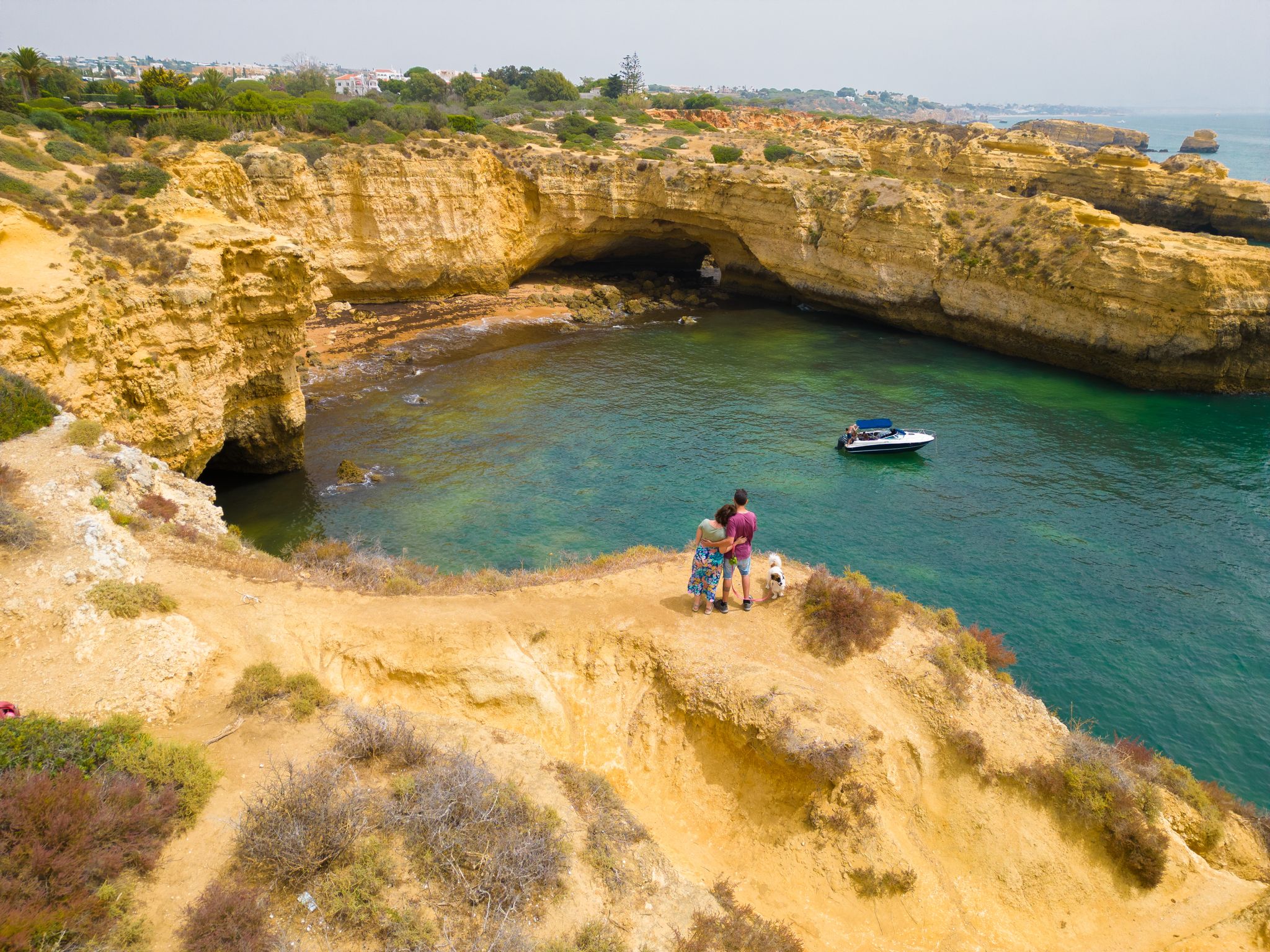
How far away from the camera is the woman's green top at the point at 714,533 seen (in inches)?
498

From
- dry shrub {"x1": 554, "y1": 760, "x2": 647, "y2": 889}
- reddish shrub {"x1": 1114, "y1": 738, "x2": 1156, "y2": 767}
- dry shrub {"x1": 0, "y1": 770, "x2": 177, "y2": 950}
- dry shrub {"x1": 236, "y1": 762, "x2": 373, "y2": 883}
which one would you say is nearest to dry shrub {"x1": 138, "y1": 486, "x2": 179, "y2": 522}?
dry shrub {"x1": 0, "y1": 770, "x2": 177, "y2": 950}

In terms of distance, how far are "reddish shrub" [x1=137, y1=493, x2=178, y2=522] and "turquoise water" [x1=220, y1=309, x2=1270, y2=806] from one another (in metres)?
8.36

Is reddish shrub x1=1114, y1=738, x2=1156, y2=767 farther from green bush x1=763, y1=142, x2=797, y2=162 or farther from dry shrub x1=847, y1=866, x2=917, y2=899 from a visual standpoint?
green bush x1=763, y1=142, x2=797, y2=162

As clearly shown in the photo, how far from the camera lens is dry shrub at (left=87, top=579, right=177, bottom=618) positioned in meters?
10.8

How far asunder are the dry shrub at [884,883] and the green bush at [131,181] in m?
29.0

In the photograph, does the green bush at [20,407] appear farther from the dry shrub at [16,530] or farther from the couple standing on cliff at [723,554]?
the couple standing on cliff at [723,554]

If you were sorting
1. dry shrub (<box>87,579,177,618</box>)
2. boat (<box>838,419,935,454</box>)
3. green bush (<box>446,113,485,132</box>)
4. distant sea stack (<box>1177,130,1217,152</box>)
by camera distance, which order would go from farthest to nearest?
1. distant sea stack (<box>1177,130,1217,152</box>)
2. green bush (<box>446,113,485,132</box>)
3. boat (<box>838,419,935,454</box>)
4. dry shrub (<box>87,579,177,618</box>)

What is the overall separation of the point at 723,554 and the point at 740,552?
1.18 ft

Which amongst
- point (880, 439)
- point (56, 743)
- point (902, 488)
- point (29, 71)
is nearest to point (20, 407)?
point (56, 743)

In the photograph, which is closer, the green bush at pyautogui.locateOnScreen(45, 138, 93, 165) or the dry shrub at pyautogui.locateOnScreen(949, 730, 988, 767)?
the dry shrub at pyautogui.locateOnScreen(949, 730, 988, 767)

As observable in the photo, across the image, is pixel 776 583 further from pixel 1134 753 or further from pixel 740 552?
pixel 1134 753

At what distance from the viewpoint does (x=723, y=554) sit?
42.7 feet

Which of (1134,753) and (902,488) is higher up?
(1134,753)

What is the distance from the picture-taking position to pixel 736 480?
2880 centimetres
